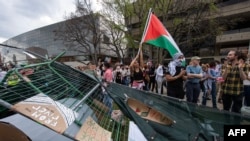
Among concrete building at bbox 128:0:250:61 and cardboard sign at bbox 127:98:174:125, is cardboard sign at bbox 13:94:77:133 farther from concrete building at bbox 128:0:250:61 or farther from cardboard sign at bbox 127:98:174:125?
concrete building at bbox 128:0:250:61

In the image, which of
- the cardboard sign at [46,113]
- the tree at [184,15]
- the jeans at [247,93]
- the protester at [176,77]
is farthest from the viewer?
the tree at [184,15]

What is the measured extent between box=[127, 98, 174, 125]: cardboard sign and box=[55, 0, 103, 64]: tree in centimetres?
2493

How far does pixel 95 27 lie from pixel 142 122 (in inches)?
1118

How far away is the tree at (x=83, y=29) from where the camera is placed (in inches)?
1150

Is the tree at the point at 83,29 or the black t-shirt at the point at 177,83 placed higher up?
the tree at the point at 83,29

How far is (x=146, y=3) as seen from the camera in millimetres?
21406

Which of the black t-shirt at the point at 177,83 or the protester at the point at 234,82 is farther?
the black t-shirt at the point at 177,83

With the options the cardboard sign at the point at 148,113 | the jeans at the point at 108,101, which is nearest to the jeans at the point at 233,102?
the cardboard sign at the point at 148,113

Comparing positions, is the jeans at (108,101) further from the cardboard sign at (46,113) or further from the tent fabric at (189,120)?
the cardboard sign at (46,113)

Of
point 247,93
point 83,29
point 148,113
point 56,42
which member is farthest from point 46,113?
point 56,42

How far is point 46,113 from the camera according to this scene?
164 centimetres

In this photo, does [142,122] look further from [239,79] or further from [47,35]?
[47,35]

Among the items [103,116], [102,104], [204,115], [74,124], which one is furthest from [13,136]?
[204,115]

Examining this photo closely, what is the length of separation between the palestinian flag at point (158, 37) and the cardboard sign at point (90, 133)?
10.4ft
